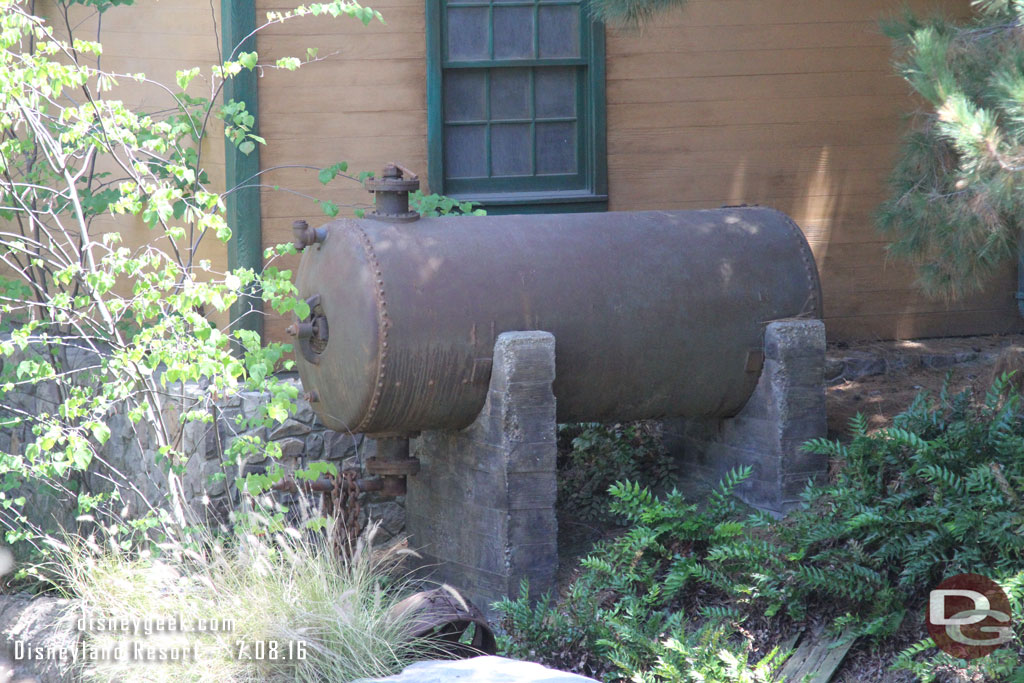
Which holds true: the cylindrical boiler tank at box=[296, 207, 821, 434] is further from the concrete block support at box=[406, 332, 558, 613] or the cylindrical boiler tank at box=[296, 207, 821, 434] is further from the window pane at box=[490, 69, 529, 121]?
the window pane at box=[490, 69, 529, 121]

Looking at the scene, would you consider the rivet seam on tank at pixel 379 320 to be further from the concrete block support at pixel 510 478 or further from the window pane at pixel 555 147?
the window pane at pixel 555 147

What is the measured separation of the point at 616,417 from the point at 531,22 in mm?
2616

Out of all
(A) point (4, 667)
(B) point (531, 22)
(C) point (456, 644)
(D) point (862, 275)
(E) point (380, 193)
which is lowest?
(A) point (4, 667)

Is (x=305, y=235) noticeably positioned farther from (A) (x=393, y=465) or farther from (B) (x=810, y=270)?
(B) (x=810, y=270)

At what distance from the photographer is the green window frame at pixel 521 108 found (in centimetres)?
676

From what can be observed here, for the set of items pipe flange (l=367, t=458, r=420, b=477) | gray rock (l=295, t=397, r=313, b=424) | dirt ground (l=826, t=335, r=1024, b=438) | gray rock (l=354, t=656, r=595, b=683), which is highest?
dirt ground (l=826, t=335, r=1024, b=438)

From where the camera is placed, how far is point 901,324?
24.4ft

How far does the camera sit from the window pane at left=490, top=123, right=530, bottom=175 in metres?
6.91

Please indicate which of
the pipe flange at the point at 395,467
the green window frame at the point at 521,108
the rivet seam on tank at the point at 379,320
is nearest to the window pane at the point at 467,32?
the green window frame at the point at 521,108

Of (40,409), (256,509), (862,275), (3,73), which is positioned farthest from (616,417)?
(40,409)

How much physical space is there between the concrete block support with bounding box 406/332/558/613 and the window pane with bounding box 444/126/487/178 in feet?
6.61

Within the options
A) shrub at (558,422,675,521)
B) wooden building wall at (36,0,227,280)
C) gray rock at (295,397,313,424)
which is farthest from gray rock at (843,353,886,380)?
wooden building wall at (36,0,227,280)

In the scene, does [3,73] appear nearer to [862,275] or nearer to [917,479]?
[917,479]

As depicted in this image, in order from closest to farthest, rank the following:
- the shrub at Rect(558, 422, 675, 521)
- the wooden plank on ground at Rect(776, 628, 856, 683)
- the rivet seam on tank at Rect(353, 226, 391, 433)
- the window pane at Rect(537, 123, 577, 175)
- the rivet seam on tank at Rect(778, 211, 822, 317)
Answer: the wooden plank on ground at Rect(776, 628, 856, 683) → the rivet seam on tank at Rect(353, 226, 391, 433) → the rivet seam on tank at Rect(778, 211, 822, 317) → the shrub at Rect(558, 422, 675, 521) → the window pane at Rect(537, 123, 577, 175)
